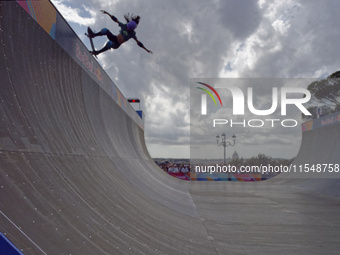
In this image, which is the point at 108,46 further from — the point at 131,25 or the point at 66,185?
the point at 66,185

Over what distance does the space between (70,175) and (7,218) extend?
161 centimetres

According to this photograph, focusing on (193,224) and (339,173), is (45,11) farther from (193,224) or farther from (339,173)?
(339,173)

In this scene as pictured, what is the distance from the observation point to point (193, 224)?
19.5 ft

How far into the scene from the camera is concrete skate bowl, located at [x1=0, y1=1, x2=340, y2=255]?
245cm

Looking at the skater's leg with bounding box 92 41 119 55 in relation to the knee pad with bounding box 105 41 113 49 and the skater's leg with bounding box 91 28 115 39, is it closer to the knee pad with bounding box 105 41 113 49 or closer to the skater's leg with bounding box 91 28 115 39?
the knee pad with bounding box 105 41 113 49

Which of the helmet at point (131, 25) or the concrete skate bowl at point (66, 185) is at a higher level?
the helmet at point (131, 25)

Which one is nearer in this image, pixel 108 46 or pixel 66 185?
pixel 66 185

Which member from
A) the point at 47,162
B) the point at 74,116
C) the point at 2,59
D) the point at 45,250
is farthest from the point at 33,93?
the point at 45,250

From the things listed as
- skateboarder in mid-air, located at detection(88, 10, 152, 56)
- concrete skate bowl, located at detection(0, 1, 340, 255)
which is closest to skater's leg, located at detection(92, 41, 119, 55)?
skateboarder in mid-air, located at detection(88, 10, 152, 56)

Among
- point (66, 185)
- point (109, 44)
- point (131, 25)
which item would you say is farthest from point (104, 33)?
point (66, 185)

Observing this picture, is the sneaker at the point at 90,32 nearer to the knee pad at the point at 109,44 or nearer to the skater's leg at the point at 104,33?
the skater's leg at the point at 104,33

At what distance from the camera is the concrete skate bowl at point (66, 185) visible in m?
2.45

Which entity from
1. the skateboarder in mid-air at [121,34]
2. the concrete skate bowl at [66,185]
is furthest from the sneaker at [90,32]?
the concrete skate bowl at [66,185]

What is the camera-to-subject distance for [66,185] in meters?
3.28
